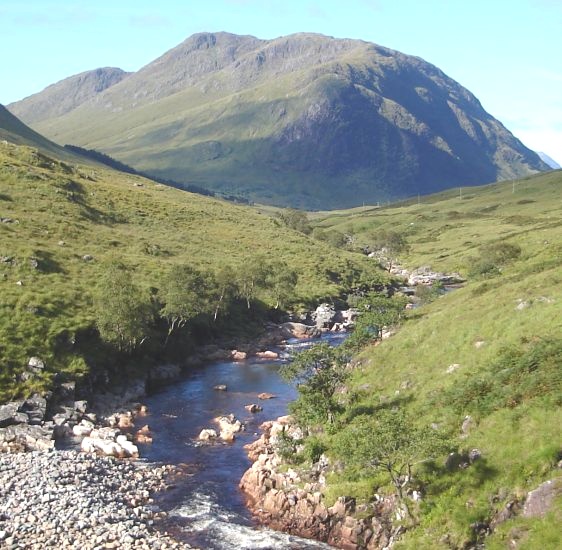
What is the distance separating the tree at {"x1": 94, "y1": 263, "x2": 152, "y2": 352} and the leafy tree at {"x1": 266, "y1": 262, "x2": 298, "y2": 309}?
3796cm

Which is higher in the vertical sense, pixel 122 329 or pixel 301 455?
pixel 122 329

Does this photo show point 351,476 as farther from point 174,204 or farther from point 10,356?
point 174,204

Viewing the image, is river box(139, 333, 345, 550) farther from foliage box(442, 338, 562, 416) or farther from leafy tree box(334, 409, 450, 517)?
foliage box(442, 338, 562, 416)

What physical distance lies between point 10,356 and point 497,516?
50895 millimetres

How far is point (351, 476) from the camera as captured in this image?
40.7m

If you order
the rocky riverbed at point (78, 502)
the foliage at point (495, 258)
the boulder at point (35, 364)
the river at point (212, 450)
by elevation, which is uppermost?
the foliage at point (495, 258)

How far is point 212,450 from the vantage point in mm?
54688

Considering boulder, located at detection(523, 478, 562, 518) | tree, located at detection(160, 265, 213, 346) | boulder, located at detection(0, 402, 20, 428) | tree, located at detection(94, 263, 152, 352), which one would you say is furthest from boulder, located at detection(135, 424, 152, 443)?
boulder, located at detection(523, 478, 562, 518)

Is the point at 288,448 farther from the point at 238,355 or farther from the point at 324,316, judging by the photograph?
the point at 324,316

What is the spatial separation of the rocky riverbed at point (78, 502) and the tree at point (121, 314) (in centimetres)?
2272

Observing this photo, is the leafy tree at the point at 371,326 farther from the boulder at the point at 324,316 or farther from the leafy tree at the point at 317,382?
the boulder at the point at 324,316

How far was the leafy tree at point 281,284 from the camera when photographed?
370 feet

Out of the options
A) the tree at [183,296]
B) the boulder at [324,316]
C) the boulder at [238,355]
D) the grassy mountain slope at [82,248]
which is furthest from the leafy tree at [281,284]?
the boulder at [238,355]

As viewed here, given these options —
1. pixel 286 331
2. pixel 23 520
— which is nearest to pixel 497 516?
pixel 23 520
